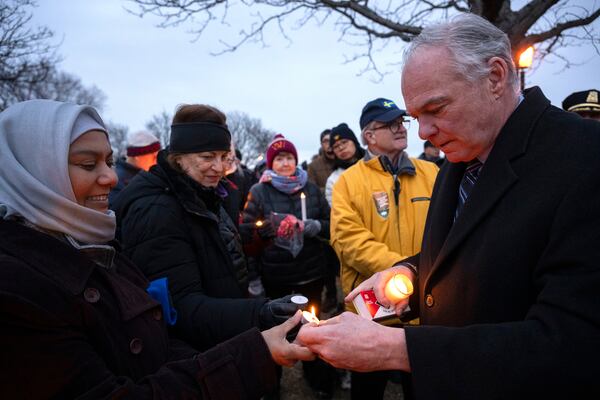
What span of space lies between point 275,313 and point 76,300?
3.42 feet

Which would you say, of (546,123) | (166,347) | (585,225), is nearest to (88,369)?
(166,347)

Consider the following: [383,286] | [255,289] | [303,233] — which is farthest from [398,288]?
[255,289]

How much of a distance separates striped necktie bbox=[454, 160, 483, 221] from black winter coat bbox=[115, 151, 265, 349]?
1.28 m

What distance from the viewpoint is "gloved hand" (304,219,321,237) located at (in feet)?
13.9

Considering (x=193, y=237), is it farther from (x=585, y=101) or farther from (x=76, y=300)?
(x=585, y=101)

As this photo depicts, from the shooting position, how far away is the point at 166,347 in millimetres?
1742

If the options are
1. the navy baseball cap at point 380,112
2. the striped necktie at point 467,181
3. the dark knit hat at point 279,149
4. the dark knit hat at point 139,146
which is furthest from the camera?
the dark knit hat at point 139,146

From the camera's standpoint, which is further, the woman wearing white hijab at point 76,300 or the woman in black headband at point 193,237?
the woman in black headband at point 193,237

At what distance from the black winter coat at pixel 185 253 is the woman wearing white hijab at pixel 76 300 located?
1.12 feet

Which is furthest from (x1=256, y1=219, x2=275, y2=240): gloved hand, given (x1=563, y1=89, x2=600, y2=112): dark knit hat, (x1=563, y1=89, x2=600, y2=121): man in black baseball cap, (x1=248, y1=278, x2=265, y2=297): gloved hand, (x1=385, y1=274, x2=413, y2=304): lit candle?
(x1=563, y1=89, x2=600, y2=112): dark knit hat

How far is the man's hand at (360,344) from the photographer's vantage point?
4.71 feet

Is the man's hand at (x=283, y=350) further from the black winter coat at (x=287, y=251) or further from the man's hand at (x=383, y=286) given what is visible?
the black winter coat at (x=287, y=251)

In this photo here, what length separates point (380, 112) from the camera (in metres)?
3.51

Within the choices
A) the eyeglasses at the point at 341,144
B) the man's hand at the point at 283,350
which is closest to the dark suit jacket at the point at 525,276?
the man's hand at the point at 283,350
